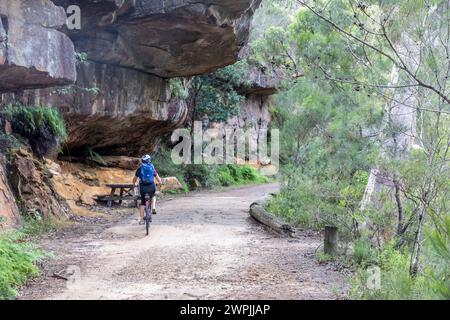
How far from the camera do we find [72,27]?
12.7 metres

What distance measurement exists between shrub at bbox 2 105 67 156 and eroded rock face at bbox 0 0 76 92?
9.32 ft

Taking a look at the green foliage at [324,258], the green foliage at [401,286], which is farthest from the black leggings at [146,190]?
the green foliage at [401,286]

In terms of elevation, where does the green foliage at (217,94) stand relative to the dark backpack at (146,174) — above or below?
above

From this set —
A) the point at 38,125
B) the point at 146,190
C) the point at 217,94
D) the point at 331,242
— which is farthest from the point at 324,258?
the point at 217,94

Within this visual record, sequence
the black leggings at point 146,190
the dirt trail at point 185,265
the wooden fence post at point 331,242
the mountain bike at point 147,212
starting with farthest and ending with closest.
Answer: the black leggings at point 146,190
the mountain bike at point 147,212
the wooden fence post at point 331,242
the dirt trail at point 185,265

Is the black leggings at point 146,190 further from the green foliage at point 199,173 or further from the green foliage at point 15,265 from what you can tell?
the green foliage at point 199,173

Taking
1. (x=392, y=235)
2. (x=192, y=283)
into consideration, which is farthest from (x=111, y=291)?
(x=392, y=235)

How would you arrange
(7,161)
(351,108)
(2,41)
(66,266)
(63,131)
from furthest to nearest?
(63,131), (7,161), (351,108), (2,41), (66,266)

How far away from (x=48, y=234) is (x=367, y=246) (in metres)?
6.84

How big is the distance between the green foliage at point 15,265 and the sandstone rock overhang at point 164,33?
6756mm

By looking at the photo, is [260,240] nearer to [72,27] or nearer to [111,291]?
[111,291]

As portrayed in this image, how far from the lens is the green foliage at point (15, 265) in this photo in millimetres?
6223

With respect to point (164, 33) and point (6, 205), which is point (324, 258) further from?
point (164, 33)
